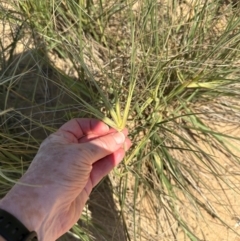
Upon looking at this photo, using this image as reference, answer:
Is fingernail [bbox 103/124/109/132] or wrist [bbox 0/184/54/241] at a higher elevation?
fingernail [bbox 103/124/109/132]

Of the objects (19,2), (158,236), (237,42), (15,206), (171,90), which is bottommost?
(158,236)

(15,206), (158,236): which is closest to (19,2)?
(15,206)

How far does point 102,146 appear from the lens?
1106 mm

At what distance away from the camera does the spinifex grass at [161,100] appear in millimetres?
1263

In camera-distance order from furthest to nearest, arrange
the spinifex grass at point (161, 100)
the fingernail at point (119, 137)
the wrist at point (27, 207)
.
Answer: the spinifex grass at point (161, 100) < the fingernail at point (119, 137) < the wrist at point (27, 207)

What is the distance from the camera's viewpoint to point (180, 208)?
1380 mm

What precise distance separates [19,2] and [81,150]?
629mm

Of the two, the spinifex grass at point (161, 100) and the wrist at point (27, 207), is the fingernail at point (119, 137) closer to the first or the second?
the spinifex grass at point (161, 100)

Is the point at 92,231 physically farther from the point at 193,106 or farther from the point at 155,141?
the point at 193,106

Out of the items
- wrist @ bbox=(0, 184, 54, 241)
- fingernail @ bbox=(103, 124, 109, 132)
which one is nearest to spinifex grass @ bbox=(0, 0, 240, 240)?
fingernail @ bbox=(103, 124, 109, 132)

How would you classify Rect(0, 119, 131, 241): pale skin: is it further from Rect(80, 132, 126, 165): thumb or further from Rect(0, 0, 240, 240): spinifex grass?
Rect(0, 0, 240, 240): spinifex grass

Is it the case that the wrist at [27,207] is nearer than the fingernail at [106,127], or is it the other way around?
the wrist at [27,207]

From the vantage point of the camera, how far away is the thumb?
3.48 feet

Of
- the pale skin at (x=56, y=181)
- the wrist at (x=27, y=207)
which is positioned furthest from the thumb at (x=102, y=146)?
the wrist at (x=27, y=207)
